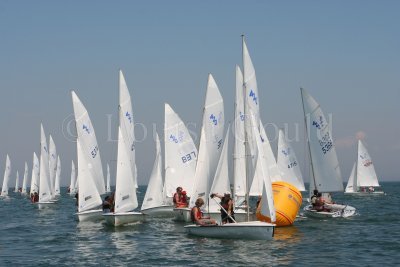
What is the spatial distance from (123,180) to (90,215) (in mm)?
3806

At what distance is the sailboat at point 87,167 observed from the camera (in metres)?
31.2

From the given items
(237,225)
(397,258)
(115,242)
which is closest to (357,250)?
(397,258)

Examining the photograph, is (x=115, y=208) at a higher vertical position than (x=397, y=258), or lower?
higher

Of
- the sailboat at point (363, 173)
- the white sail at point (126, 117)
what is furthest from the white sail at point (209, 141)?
the sailboat at point (363, 173)

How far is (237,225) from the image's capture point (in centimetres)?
2233

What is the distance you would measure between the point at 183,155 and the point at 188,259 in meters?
16.7

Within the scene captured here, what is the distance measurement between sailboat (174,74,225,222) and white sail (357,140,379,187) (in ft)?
148

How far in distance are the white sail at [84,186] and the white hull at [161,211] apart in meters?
3.49

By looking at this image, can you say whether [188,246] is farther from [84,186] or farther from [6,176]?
[6,176]

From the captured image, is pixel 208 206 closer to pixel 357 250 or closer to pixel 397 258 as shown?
pixel 357 250

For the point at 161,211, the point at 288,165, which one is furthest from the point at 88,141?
the point at 288,165

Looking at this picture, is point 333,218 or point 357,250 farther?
point 333,218

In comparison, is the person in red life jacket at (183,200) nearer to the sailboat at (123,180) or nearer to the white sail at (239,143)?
the white sail at (239,143)

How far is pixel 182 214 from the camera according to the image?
30828 millimetres
